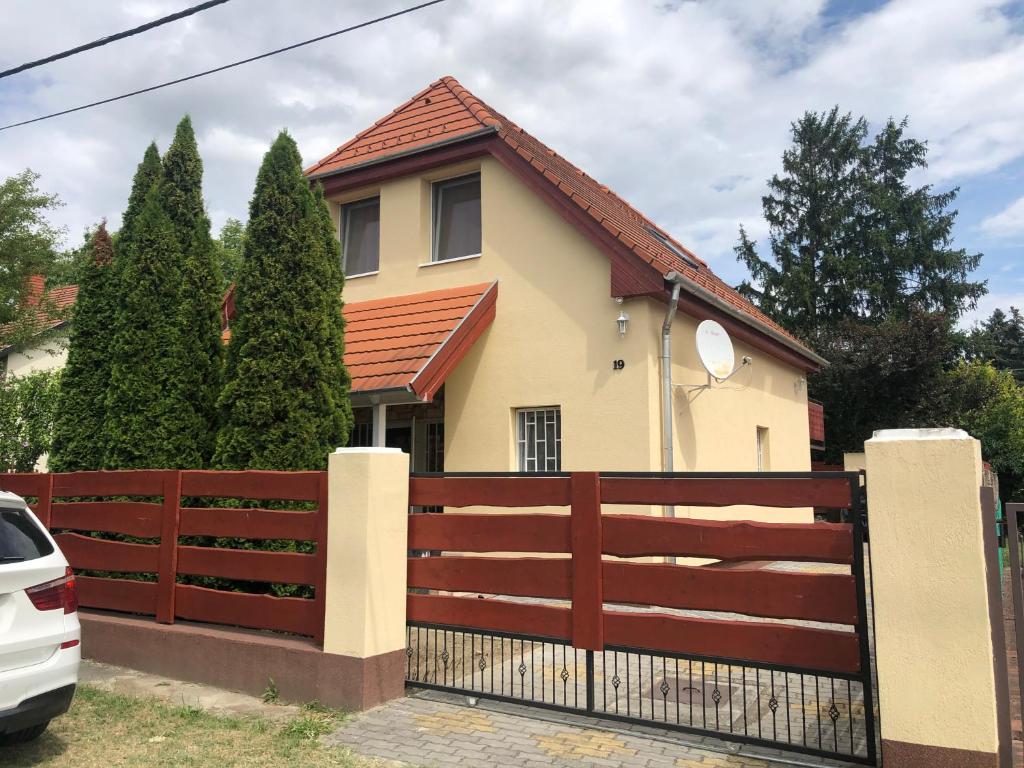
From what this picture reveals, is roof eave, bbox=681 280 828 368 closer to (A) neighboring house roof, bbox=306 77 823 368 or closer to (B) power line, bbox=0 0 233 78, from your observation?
(A) neighboring house roof, bbox=306 77 823 368

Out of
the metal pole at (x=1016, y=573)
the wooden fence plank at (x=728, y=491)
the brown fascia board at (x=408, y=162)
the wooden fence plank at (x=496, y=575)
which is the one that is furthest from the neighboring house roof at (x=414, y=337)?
the metal pole at (x=1016, y=573)

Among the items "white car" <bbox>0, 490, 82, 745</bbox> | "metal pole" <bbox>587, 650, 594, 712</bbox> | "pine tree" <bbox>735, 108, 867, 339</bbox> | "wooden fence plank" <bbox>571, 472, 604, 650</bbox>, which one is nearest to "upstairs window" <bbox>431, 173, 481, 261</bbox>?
"wooden fence plank" <bbox>571, 472, 604, 650</bbox>

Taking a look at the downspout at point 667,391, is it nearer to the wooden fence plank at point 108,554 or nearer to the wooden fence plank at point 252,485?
the wooden fence plank at point 252,485

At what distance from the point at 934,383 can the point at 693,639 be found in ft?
77.4

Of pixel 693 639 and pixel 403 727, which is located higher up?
pixel 693 639

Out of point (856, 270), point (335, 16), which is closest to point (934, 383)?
point (856, 270)

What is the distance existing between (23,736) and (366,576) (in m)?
2.21

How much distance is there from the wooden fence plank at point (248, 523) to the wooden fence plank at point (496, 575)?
0.88m

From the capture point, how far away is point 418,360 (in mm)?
9359

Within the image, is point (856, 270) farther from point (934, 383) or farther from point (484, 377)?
point (484, 377)

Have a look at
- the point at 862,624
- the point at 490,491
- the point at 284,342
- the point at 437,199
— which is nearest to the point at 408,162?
the point at 437,199

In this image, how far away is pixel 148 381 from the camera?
747 cm

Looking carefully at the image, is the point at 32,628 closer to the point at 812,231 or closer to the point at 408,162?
the point at 408,162

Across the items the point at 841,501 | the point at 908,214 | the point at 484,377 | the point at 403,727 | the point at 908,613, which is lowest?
the point at 403,727
